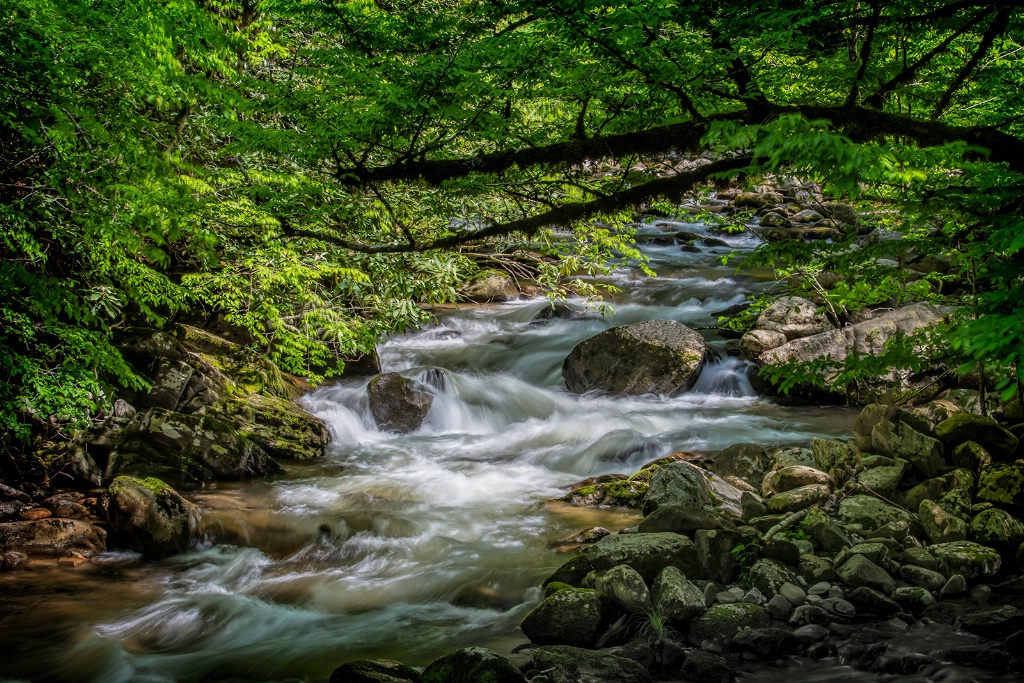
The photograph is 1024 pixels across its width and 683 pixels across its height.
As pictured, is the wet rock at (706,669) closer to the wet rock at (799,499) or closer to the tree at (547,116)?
the wet rock at (799,499)

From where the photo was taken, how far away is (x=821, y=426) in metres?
10.8

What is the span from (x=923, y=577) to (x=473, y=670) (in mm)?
3770

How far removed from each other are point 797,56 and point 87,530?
308 inches

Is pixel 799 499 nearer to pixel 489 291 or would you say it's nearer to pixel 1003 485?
pixel 1003 485

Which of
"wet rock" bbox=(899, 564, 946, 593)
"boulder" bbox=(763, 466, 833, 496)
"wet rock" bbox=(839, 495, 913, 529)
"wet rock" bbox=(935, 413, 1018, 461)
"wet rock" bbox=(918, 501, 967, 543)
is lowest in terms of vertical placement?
"wet rock" bbox=(899, 564, 946, 593)

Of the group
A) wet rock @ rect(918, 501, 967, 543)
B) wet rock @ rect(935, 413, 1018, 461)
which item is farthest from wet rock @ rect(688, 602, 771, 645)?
wet rock @ rect(935, 413, 1018, 461)

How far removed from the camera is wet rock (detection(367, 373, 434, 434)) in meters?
11.9

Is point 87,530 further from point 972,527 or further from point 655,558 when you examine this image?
Result: point 972,527

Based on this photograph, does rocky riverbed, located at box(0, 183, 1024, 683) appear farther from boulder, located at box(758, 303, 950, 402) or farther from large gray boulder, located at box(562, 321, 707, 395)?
large gray boulder, located at box(562, 321, 707, 395)

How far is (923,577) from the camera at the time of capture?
217 inches

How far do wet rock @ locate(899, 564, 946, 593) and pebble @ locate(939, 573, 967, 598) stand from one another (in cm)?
4

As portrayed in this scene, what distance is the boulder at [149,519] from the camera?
7.11 m

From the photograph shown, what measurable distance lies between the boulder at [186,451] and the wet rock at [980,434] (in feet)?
26.4

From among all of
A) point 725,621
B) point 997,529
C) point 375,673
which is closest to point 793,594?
point 725,621
